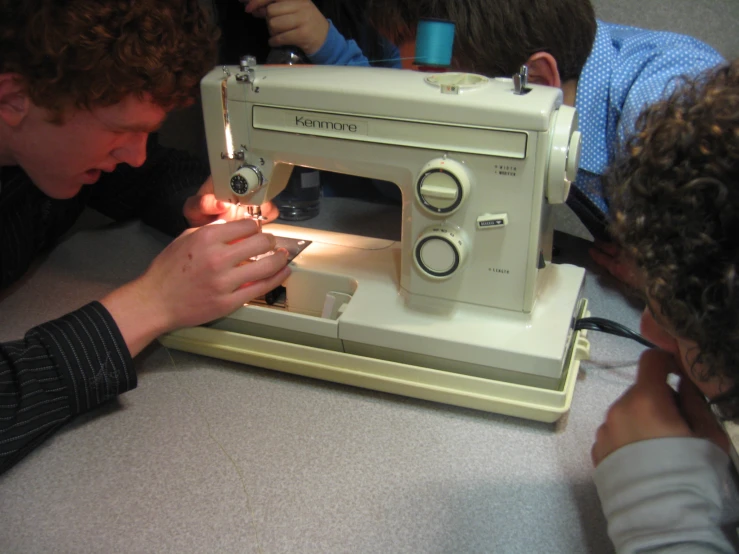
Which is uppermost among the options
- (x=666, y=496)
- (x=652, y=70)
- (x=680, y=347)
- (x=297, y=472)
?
(x=652, y=70)

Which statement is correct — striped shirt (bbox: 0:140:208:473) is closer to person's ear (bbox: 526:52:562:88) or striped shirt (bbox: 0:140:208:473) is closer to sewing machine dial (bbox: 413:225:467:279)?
sewing machine dial (bbox: 413:225:467:279)

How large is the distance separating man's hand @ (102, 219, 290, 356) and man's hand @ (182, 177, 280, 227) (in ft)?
0.43

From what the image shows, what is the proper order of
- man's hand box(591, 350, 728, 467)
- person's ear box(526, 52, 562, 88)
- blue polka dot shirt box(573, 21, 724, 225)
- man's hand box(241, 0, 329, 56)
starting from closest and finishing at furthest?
man's hand box(591, 350, 728, 467)
person's ear box(526, 52, 562, 88)
blue polka dot shirt box(573, 21, 724, 225)
man's hand box(241, 0, 329, 56)

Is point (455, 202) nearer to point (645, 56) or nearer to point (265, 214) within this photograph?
point (265, 214)

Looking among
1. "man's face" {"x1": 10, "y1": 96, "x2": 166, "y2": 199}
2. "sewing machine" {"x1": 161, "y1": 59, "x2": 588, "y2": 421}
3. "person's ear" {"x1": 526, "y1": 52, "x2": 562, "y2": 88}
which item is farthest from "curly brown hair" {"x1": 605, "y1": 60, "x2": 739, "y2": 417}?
"man's face" {"x1": 10, "y1": 96, "x2": 166, "y2": 199}

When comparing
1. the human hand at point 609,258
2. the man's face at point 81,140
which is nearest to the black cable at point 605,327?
the human hand at point 609,258

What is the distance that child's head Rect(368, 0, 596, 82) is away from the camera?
0.95 meters

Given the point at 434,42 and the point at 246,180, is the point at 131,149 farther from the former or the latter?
the point at 434,42

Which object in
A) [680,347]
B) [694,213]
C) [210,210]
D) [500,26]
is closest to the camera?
[694,213]

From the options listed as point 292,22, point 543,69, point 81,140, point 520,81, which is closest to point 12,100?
point 81,140

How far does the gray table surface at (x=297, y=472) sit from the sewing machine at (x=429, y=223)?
1.6 inches

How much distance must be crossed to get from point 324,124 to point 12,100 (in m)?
0.43

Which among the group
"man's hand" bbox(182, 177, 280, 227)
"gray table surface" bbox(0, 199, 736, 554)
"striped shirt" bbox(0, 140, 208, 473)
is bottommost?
"gray table surface" bbox(0, 199, 736, 554)

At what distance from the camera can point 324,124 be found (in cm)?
82
